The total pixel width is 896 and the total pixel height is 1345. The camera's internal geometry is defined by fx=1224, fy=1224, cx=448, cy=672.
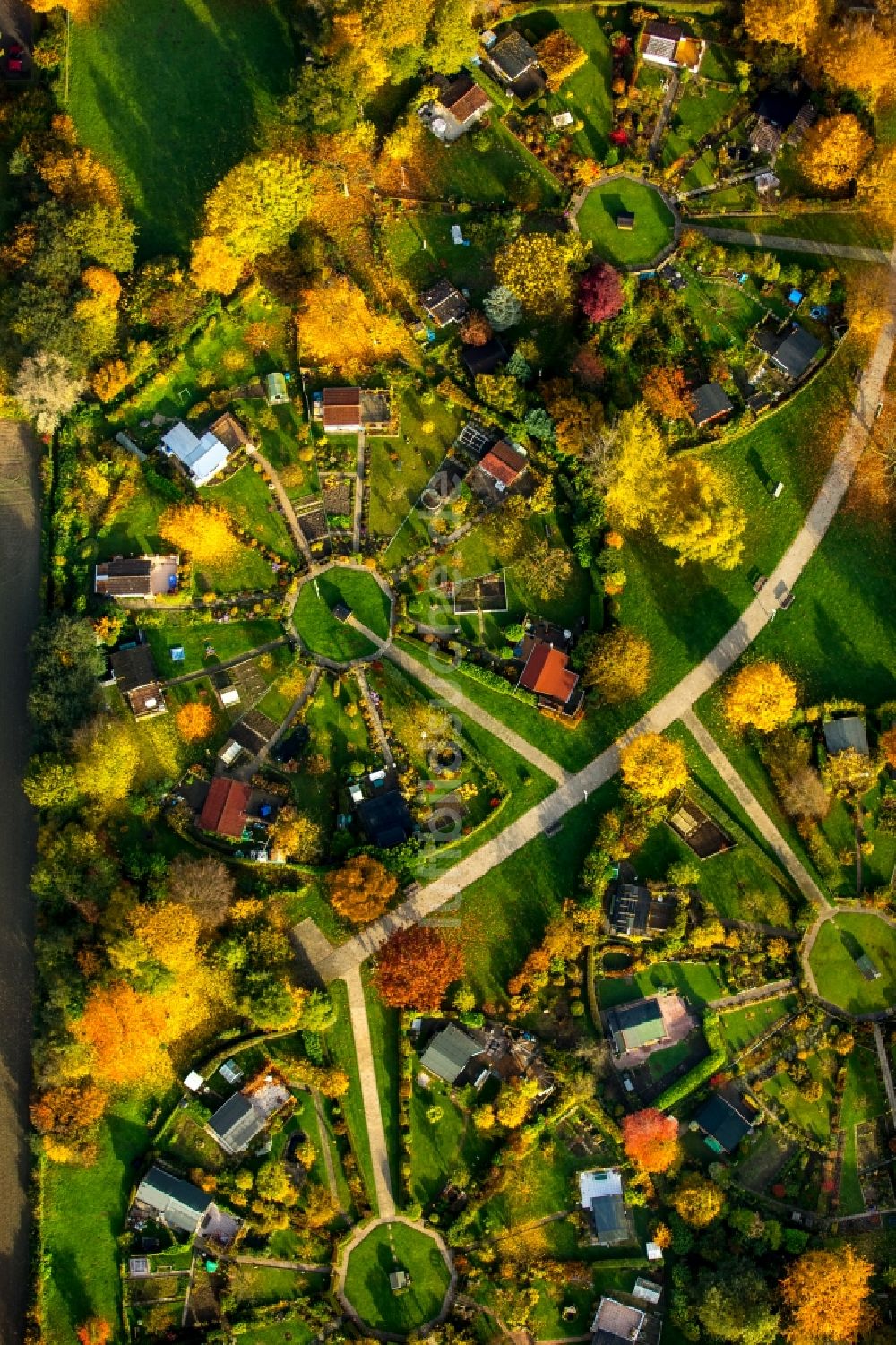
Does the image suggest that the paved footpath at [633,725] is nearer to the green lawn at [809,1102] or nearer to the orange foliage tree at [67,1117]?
the green lawn at [809,1102]

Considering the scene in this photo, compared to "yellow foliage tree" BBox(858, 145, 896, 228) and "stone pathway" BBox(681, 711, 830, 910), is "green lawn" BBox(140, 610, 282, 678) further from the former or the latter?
"yellow foliage tree" BBox(858, 145, 896, 228)

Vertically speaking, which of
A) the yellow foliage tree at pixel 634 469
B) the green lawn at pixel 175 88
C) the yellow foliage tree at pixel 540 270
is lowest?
the yellow foliage tree at pixel 634 469

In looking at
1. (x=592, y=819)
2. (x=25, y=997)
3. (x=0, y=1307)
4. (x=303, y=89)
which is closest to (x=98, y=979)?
(x=25, y=997)

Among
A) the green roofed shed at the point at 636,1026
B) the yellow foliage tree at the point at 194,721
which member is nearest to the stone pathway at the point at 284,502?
the yellow foliage tree at the point at 194,721

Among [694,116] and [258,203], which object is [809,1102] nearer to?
[694,116]

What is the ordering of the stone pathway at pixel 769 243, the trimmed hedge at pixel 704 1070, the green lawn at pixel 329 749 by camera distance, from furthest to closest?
the stone pathway at pixel 769 243
the green lawn at pixel 329 749
the trimmed hedge at pixel 704 1070

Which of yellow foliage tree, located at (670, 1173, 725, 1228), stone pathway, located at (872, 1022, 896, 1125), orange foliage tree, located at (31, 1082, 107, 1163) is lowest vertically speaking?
stone pathway, located at (872, 1022, 896, 1125)

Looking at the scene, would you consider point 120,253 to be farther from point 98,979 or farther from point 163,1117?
point 163,1117

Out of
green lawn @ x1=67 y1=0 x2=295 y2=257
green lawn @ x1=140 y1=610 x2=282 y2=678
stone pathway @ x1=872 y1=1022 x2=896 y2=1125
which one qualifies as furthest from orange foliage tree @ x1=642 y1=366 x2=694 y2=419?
stone pathway @ x1=872 y1=1022 x2=896 y2=1125
